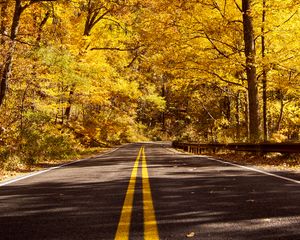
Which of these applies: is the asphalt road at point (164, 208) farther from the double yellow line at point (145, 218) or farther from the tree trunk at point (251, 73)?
the tree trunk at point (251, 73)

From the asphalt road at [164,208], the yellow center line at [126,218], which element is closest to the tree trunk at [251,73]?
the asphalt road at [164,208]

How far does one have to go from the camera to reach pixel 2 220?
199 inches

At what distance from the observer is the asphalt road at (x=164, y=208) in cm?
427

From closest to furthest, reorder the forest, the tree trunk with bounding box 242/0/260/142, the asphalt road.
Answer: the asphalt road < the forest < the tree trunk with bounding box 242/0/260/142

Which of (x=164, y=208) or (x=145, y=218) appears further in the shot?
(x=164, y=208)

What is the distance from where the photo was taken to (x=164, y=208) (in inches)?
218

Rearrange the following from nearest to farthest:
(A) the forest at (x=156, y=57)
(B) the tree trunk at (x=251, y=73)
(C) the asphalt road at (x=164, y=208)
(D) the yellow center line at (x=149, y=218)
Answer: (D) the yellow center line at (x=149, y=218), (C) the asphalt road at (x=164, y=208), (A) the forest at (x=156, y=57), (B) the tree trunk at (x=251, y=73)

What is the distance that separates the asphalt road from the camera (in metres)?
4.27

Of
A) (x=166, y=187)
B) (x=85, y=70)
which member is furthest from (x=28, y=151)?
(x=166, y=187)

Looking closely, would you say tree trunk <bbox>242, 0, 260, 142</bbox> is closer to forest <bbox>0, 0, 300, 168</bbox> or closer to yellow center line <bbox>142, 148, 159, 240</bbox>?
forest <bbox>0, 0, 300, 168</bbox>

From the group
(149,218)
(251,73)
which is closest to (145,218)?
(149,218)

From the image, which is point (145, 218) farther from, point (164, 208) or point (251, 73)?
point (251, 73)

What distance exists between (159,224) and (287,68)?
15.9 meters

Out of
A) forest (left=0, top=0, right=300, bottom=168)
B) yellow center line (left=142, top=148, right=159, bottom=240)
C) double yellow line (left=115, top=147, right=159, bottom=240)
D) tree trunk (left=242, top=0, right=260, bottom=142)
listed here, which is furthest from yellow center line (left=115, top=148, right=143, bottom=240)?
tree trunk (left=242, top=0, right=260, bottom=142)
